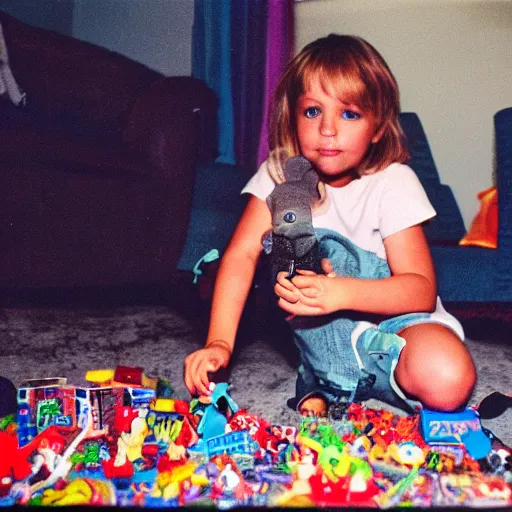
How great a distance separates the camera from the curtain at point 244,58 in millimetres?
749

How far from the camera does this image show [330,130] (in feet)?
2.02

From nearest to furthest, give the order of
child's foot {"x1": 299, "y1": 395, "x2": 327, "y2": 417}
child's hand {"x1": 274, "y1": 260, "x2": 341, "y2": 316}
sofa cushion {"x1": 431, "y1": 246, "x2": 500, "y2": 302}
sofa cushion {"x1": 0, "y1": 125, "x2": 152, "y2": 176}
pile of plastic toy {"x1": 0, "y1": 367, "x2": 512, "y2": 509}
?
pile of plastic toy {"x1": 0, "y1": 367, "x2": 512, "y2": 509} → child's hand {"x1": 274, "y1": 260, "x2": 341, "y2": 316} → child's foot {"x1": 299, "y1": 395, "x2": 327, "y2": 417} → sofa cushion {"x1": 431, "y1": 246, "x2": 500, "y2": 302} → sofa cushion {"x1": 0, "y1": 125, "x2": 152, "y2": 176}

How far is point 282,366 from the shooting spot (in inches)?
31.5

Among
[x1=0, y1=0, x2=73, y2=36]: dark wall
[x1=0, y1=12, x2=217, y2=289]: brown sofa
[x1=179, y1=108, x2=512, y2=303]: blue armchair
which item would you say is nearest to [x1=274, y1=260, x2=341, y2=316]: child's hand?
[x1=179, y1=108, x2=512, y2=303]: blue armchair

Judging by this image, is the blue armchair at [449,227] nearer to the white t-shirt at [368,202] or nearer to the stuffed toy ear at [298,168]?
the white t-shirt at [368,202]

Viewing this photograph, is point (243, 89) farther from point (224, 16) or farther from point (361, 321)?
point (361, 321)

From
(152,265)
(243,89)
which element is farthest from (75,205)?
(243,89)

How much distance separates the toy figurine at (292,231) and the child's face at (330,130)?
69mm

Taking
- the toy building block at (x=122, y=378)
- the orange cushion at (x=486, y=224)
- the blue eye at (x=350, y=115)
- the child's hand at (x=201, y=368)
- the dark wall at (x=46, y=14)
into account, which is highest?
the dark wall at (x=46, y=14)

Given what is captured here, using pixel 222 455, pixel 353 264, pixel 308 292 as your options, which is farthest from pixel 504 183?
pixel 222 455

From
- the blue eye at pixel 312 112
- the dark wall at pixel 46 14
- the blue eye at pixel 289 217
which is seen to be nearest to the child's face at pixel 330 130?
the blue eye at pixel 312 112

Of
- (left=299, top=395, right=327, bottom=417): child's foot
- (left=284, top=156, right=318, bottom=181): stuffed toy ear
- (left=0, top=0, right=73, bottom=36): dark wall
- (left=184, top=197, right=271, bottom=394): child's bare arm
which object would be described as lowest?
(left=299, top=395, right=327, bottom=417): child's foot

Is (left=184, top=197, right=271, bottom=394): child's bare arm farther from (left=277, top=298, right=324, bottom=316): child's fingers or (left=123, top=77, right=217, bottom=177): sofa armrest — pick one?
(left=123, top=77, right=217, bottom=177): sofa armrest

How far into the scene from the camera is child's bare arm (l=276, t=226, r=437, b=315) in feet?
1.85
